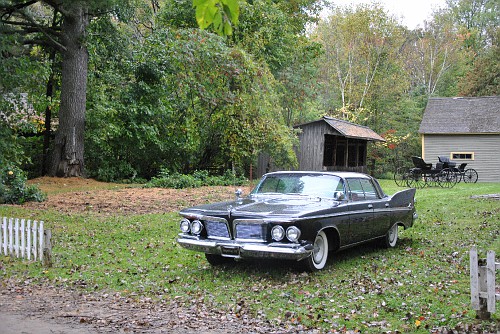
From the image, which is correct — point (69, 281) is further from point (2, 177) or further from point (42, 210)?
point (2, 177)

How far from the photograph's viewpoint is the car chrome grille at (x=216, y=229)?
7785 millimetres

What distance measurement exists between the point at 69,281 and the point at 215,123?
17.0 m

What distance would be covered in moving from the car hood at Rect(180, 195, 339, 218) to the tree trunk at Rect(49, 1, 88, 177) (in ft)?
44.7

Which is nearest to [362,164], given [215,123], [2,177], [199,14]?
[215,123]

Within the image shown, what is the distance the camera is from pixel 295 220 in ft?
24.0

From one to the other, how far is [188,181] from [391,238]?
11.4 m

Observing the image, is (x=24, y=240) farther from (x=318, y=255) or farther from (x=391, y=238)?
(x=391, y=238)

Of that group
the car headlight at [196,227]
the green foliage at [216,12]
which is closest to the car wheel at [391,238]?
the car headlight at [196,227]

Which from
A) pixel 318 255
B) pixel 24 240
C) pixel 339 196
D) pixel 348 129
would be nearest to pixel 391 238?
pixel 339 196

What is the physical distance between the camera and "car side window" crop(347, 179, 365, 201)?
8972mm

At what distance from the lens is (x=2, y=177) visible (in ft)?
49.4

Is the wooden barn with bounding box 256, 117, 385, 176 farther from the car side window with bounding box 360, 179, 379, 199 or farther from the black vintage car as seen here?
the black vintage car

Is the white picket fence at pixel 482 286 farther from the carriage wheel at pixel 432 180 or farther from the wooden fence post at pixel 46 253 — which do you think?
the carriage wheel at pixel 432 180

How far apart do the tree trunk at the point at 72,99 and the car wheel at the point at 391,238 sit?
46.8ft
